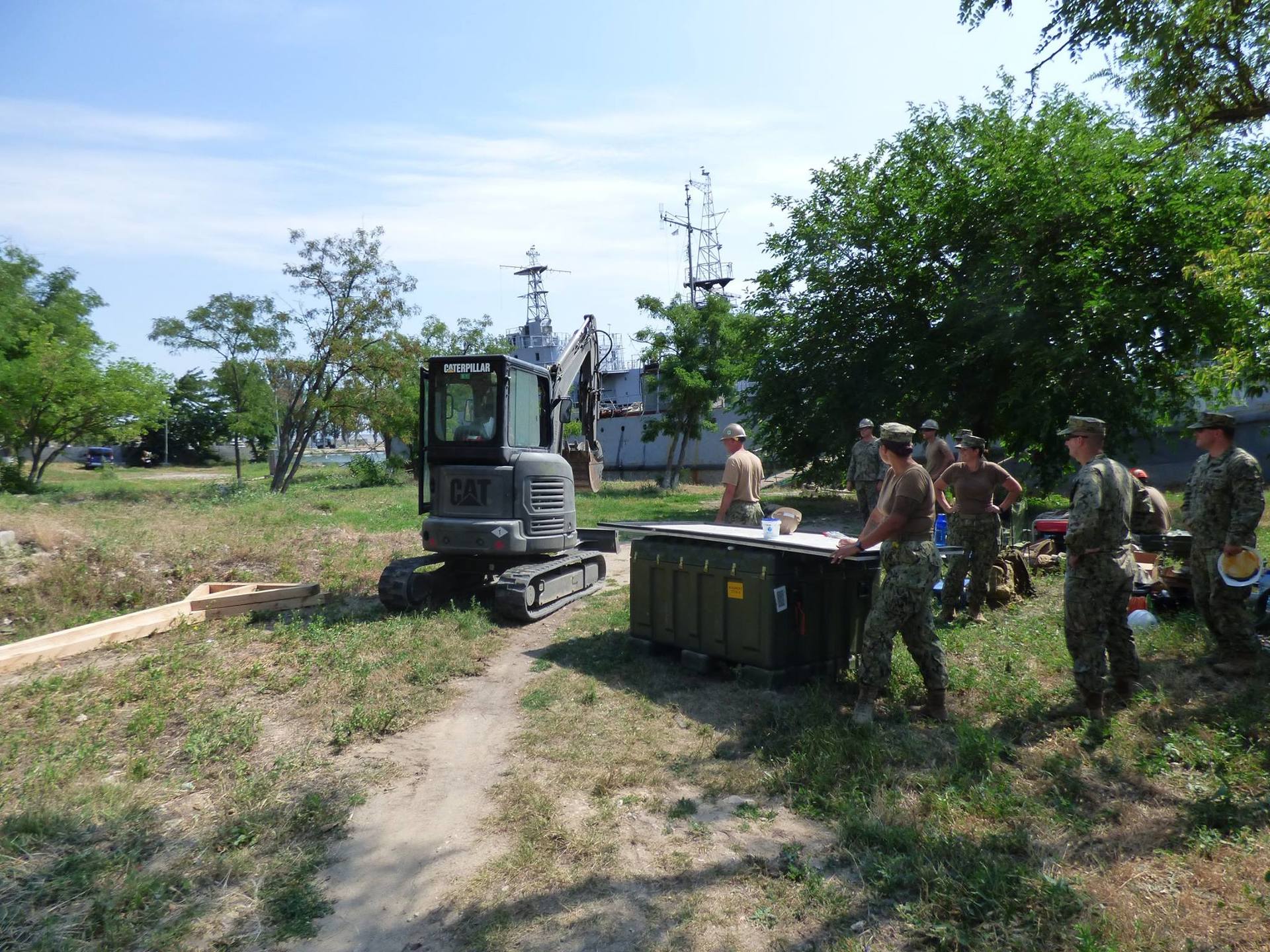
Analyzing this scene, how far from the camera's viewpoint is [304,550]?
504 inches

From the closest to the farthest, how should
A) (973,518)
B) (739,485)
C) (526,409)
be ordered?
1. (973,518)
2. (739,485)
3. (526,409)

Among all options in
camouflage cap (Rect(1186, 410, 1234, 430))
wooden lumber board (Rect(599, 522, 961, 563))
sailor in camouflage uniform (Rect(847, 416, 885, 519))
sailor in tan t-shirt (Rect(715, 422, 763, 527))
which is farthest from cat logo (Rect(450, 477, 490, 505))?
camouflage cap (Rect(1186, 410, 1234, 430))

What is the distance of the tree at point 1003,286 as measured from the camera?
17172mm

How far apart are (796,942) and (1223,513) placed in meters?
5.01

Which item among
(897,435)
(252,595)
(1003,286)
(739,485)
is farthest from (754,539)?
(1003,286)

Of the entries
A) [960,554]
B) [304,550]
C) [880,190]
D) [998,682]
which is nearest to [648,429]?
[880,190]

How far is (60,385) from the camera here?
904 inches

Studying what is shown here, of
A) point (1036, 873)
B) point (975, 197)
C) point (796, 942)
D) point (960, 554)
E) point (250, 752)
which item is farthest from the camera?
point (975, 197)

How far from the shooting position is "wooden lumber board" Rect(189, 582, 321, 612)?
9.02 meters

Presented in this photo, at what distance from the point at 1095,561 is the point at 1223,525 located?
161 cm

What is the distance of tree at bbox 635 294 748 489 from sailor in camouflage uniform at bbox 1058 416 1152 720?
2157 centimetres

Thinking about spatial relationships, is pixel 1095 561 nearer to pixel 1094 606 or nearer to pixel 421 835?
pixel 1094 606

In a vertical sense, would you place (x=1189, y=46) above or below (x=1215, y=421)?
above

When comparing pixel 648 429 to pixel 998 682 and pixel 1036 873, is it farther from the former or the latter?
pixel 1036 873
